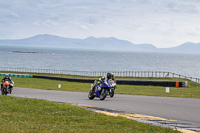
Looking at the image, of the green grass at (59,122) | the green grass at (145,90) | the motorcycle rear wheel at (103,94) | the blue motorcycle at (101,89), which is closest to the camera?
the green grass at (59,122)

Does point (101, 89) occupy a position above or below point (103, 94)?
above

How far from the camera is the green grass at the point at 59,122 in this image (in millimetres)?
9066

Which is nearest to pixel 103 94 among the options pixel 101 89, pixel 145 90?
pixel 101 89

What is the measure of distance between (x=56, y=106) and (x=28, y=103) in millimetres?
1822

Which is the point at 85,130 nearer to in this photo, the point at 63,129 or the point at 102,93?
the point at 63,129

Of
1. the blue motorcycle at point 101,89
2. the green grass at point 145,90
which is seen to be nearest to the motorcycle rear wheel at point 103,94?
the blue motorcycle at point 101,89

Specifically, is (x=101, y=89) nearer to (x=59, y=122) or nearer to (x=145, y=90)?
(x=59, y=122)

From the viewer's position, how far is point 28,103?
15.4 m

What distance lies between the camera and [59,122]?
10.5 metres

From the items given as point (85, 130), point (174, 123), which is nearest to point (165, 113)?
point (174, 123)

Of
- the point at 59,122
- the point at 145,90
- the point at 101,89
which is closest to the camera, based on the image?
the point at 59,122

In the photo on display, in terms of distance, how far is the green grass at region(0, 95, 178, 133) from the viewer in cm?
907

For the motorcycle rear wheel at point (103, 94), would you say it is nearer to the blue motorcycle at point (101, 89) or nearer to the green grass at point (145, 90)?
the blue motorcycle at point (101, 89)

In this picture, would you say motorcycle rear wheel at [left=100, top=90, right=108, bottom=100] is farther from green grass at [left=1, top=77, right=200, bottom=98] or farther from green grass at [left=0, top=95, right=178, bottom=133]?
green grass at [left=1, top=77, right=200, bottom=98]
